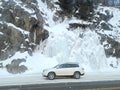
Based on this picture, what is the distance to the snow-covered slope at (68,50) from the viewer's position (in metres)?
41.7

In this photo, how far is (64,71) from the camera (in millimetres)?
35969

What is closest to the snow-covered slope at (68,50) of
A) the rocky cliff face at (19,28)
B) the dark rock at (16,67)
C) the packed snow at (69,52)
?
the packed snow at (69,52)

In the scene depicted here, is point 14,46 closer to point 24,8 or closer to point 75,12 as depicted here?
point 24,8

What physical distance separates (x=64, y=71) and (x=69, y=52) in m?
8.00

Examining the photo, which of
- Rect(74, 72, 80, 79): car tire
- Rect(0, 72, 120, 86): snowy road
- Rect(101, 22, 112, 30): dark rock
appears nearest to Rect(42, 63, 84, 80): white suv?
Rect(74, 72, 80, 79): car tire

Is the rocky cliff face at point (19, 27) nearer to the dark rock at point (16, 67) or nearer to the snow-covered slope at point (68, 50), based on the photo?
the snow-covered slope at point (68, 50)

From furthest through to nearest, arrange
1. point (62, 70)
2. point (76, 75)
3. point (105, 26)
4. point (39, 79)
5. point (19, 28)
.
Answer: point (105, 26) → point (19, 28) → point (76, 75) → point (62, 70) → point (39, 79)

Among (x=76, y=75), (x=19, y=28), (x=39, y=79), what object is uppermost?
(x=19, y=28)

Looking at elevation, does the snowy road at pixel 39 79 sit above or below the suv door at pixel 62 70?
below

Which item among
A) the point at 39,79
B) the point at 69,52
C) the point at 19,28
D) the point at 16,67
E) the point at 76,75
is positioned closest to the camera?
the point at 39,79

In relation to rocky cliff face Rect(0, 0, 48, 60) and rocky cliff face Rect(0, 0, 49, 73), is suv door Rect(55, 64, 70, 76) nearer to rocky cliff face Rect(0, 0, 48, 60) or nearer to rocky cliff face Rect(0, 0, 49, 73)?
rocky cliff face Rect(0, 0, 49, 73)

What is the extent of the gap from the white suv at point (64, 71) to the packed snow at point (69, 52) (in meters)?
4.53

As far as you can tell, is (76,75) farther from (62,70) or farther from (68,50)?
(68,50)

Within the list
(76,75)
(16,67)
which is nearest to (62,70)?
(76,75)
